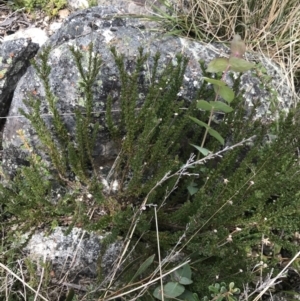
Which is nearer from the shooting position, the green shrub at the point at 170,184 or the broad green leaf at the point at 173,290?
the broad green leaf at the point at 173,290

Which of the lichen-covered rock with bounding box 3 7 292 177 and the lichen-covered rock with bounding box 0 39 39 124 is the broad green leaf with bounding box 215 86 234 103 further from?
the lichen-covered rock with bounding box 0 39 39 124

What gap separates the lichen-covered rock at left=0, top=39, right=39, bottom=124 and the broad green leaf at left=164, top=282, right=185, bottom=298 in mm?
1684

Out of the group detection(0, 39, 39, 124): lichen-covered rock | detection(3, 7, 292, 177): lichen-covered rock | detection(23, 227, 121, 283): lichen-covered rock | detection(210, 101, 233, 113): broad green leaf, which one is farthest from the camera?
detection(0, 39, 39, 124): lichen-covered rock

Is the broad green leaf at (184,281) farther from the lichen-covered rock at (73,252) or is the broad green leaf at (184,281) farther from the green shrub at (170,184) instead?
the lichen-covered rock at (73,252)

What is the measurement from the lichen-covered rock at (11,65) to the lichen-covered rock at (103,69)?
Result: 0.77ft

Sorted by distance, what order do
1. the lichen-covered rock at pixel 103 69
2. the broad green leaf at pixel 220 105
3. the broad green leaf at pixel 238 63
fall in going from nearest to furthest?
the broad green leaf at pixel 238 63 → the broad green leaf at pixel 220 105 → the lichen-covered rock at pixel 103 69

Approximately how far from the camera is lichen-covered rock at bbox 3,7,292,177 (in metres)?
2.45

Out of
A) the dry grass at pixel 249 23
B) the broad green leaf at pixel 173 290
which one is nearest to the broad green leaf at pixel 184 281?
the broad green leaf at pixel 173 290

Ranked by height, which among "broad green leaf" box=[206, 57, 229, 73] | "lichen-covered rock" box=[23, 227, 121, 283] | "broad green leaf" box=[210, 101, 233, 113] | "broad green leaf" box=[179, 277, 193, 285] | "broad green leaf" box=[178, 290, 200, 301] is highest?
"broad green leaf" box=[206, 57, 229, 73]

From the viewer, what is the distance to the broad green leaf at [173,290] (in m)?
1.80

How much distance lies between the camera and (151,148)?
220 centimetres

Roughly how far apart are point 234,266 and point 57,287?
897 mm

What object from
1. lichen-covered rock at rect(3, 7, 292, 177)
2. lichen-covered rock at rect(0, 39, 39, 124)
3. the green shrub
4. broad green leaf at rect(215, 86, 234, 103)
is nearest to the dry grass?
lichen-covered rock at rect(3, 7, 292, 177)

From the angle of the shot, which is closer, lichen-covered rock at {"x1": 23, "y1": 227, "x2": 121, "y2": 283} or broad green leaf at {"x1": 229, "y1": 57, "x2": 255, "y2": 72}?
broad green leaf at {"x1": 229, "y1": 57, "x2": 255, "y2": 72}
